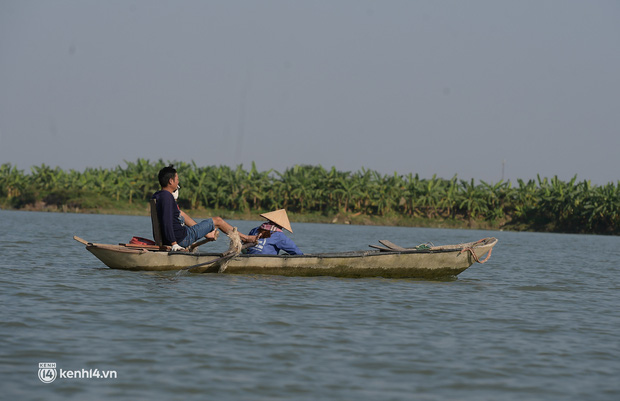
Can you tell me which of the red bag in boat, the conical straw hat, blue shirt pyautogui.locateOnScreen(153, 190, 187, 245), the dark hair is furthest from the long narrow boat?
the dark hair

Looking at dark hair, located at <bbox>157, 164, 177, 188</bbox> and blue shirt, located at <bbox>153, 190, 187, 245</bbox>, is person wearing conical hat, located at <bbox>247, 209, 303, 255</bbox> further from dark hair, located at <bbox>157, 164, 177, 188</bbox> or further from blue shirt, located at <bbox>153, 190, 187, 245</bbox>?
dark hair, located at <bbox>157, 164, 177, 188</bbox>

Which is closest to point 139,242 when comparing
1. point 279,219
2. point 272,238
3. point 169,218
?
point 169,218

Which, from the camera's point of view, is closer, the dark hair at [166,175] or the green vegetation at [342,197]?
the dark hair at [166,175]

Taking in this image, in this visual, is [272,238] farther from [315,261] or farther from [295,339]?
[295,339]

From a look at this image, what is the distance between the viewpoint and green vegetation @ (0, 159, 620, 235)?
6675 cm

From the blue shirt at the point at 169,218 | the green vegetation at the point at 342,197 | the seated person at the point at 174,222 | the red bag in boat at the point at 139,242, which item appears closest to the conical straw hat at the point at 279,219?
the seated person at the point at 174,222

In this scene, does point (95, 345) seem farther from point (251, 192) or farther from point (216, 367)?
point (251, 192)

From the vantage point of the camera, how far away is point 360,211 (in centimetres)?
7162

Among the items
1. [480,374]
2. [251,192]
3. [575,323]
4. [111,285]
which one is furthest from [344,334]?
[251,192]

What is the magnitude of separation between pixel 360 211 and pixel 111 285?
60073mm

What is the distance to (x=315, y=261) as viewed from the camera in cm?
1372

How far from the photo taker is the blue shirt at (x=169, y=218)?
12.8 metres

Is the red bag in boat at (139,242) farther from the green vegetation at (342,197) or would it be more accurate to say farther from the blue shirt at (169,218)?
the green vegetation at (342,197)

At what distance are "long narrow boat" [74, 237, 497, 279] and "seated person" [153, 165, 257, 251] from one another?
0.36m
